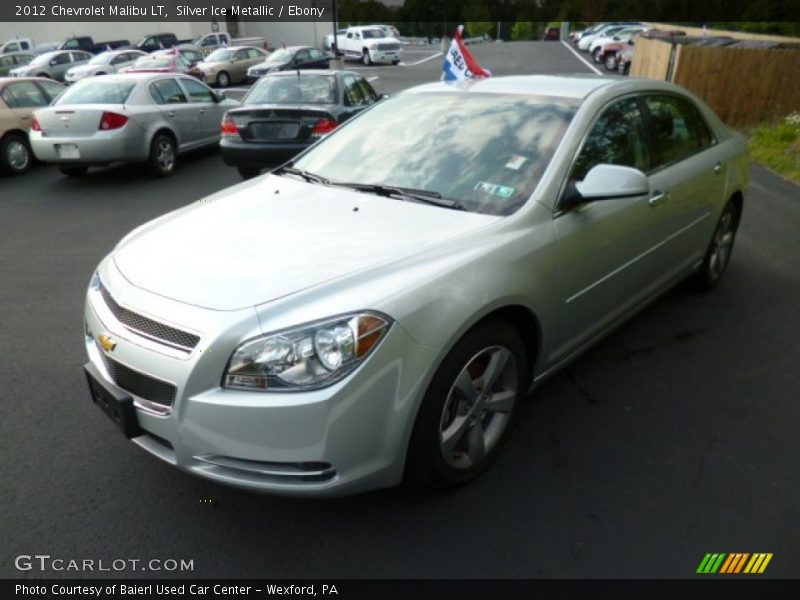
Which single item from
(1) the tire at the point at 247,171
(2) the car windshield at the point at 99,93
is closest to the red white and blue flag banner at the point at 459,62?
(1) the tire at the point at 247,171

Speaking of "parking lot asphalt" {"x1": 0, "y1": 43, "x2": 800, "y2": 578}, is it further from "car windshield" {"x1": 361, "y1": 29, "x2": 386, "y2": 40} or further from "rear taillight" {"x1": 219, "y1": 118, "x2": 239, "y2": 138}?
"car windshield" {"x1": 361, "y1": 29, "x2": 386, "y2": 40}

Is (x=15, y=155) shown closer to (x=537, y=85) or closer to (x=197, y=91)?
(x=197, y=91)

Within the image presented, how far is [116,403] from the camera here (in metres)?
2.39

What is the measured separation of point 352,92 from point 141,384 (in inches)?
292

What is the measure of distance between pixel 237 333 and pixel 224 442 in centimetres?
39

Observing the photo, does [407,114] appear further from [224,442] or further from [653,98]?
[224,442]

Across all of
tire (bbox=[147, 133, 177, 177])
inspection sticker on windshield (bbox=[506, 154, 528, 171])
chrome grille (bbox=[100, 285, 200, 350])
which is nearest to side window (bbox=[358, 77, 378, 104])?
tire (bbox=[147, 133, 177, 177])

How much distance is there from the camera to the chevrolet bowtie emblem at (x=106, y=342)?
2.43 metres

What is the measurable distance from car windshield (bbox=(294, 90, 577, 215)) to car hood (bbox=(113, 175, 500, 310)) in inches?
7.1

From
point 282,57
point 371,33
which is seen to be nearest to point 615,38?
point 371,33

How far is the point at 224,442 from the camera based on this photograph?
7.20 ft

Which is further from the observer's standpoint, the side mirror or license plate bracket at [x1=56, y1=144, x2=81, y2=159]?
license plate bracket at [x1=56, y1=144, x2=81, y2=159]

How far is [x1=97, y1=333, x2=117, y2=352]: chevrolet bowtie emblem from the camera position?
243 centimetres
